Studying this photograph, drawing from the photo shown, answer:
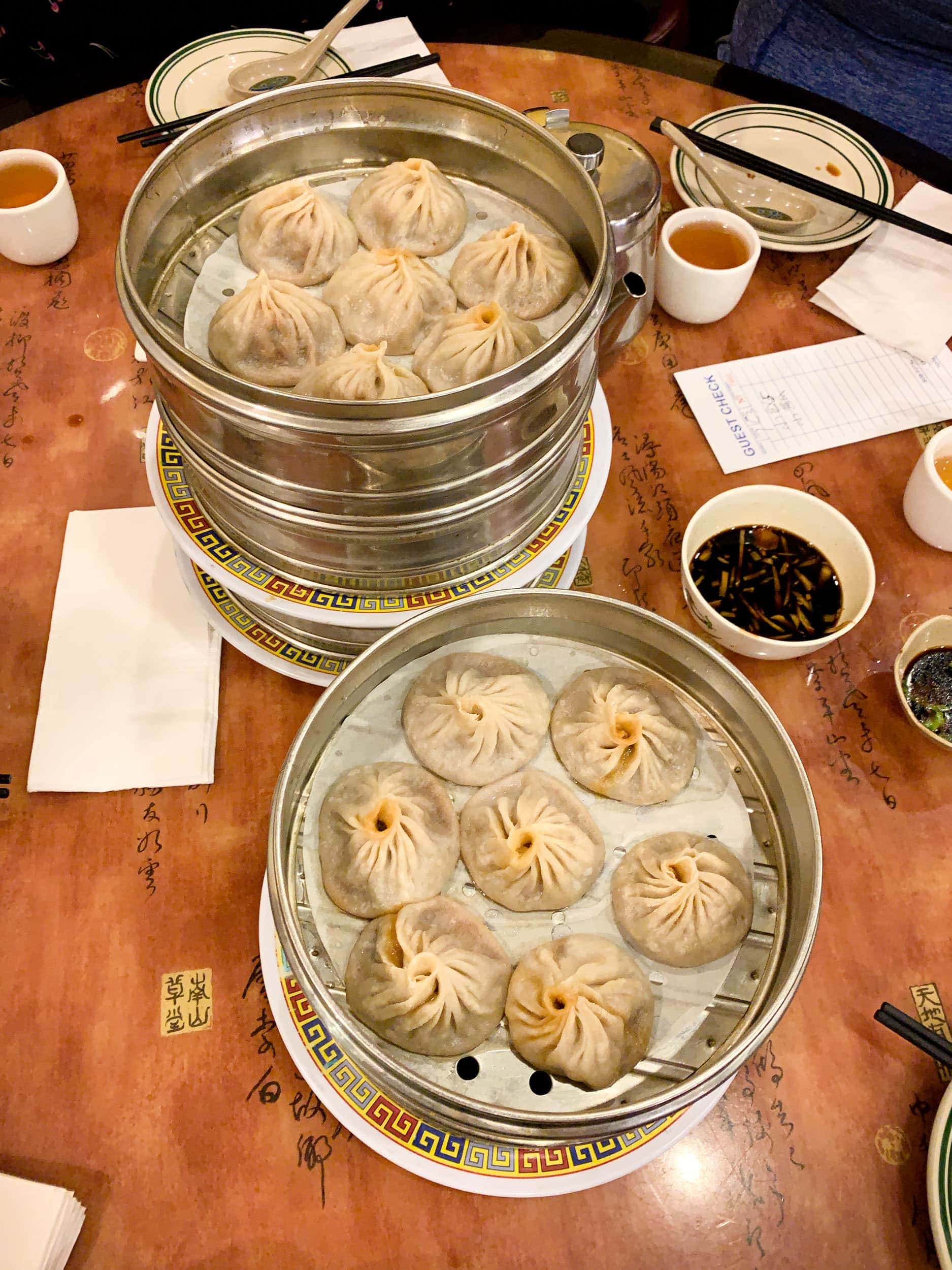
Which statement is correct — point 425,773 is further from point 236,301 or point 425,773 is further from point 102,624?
point 236,301

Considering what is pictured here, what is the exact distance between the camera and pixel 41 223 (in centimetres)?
216

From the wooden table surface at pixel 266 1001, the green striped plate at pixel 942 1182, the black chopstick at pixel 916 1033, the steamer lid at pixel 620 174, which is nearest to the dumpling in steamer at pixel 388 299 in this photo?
the steamer lid at pixel 620 174

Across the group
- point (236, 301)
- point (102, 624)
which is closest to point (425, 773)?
point (102, 624)

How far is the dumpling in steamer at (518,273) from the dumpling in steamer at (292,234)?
0.94ft

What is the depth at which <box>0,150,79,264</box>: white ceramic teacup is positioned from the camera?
2.12 m

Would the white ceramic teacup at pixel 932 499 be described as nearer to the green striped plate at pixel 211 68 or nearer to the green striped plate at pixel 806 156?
the green striped plate at pixel 806 156

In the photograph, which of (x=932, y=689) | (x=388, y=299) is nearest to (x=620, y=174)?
(x=388, y=299)

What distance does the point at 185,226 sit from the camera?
1.73 m

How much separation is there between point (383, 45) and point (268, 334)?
5.37ft

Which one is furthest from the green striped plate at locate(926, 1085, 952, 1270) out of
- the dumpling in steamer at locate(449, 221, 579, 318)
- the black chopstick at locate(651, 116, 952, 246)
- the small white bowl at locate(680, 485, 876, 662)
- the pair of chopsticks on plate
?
the pair of chopsticks on plate

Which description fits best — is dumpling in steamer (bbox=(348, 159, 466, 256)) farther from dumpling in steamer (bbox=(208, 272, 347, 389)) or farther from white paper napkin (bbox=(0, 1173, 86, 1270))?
white paper napkin (bbox=(0, 1173, 86, 1270))

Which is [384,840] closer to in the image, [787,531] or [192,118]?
[787,531]

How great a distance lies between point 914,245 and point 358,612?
200 cm

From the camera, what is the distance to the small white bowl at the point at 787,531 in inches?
68.4
